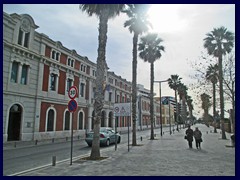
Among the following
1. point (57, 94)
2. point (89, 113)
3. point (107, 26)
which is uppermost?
point (107, 26)

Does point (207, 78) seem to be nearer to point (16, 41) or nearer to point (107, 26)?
point (107, 26)

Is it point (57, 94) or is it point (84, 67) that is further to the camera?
point (84, 67)

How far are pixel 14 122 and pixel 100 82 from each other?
15.2 metres

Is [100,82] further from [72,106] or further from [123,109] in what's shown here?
[123,109]

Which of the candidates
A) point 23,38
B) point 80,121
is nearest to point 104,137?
point 23,38

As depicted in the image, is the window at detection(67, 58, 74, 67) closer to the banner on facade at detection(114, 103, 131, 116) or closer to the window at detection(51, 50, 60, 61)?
the window at detection(51, 50, 60, 61)

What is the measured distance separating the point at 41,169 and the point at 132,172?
3.56 m

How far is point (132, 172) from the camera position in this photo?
7.46 metres

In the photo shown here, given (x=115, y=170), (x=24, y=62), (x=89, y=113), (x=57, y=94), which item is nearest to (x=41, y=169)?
(x=115, y=170)

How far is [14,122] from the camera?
21.9 m

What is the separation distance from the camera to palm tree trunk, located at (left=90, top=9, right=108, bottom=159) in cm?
1066

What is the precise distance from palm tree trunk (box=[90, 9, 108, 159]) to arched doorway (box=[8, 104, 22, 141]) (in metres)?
14.1

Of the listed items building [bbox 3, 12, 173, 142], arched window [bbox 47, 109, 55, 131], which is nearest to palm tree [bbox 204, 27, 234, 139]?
building [bbox 3, 12, 173, 142]

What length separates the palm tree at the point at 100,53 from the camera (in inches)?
424
